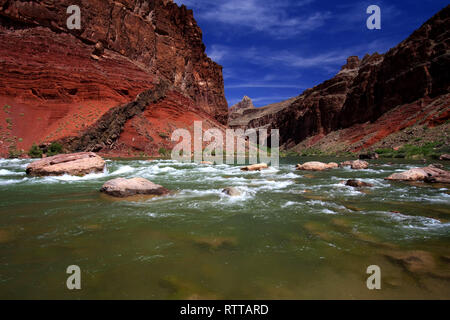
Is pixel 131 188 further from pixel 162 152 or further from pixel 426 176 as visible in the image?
pixel 162 152

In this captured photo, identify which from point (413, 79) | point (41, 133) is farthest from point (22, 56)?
point (413, 79)

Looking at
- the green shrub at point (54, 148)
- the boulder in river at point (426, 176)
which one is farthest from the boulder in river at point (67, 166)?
the boulder in river at point (426, 176)

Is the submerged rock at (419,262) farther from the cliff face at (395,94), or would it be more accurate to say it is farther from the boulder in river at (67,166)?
the cliff face at (395,94)

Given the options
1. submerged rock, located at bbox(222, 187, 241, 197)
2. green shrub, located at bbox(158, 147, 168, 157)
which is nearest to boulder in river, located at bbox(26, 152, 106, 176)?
submerged rock, located at bbox(222, 187, 241, 197)

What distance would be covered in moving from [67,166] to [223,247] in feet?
35.9

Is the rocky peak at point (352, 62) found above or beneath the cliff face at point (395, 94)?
above

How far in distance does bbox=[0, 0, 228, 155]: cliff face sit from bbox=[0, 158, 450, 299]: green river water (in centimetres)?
2482

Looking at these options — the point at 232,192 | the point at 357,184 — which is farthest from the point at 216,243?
the point at 357,184

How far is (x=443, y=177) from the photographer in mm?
9312

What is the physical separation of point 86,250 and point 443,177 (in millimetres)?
12434

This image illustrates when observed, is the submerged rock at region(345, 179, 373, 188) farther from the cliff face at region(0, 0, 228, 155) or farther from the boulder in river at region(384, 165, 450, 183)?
the cliff face at region(0, 0, 228, 155)

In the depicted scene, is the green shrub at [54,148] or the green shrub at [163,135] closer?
the green shrub at [54,148]

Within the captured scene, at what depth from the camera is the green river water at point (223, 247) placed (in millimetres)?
2512

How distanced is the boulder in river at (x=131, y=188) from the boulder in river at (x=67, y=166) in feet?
17.1
